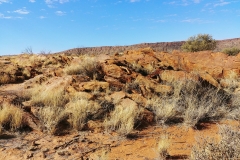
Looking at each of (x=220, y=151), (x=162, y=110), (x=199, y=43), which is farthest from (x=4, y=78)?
(x=199, y=43)

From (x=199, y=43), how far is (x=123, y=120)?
65.0 feet

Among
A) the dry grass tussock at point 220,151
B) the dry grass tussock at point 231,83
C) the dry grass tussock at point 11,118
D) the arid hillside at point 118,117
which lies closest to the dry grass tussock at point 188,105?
the arid hillside at point 118,117

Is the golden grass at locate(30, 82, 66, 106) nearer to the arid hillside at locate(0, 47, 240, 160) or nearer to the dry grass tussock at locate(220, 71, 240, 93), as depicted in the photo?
the arid hillside at locate(0, 47, 240, 160)

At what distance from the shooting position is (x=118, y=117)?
5941mm

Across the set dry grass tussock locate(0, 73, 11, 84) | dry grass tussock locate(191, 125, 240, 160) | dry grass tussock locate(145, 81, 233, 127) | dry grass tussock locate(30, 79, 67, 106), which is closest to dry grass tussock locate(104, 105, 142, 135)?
dry grass tussock locate(145, 81, 233, 127)

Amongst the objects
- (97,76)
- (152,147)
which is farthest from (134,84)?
(152,147)

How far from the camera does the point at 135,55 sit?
1268 centimetres

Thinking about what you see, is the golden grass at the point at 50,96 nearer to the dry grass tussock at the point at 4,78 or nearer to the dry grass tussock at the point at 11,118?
the dry grass tussock at the point at 11,118

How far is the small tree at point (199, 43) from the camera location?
23.1m

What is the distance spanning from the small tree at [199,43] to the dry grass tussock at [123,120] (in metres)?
18.3

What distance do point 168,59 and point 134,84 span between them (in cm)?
542

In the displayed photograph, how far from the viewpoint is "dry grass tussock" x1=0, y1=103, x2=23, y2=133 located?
5578mm

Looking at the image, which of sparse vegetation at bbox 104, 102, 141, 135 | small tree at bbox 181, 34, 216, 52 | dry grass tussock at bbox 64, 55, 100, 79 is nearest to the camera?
sparse vegetation at bbox 104, 102, 141, 135

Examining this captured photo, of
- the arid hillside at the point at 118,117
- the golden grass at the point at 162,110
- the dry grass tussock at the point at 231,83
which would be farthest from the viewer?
the dry grass tussock at the point at 231,83
